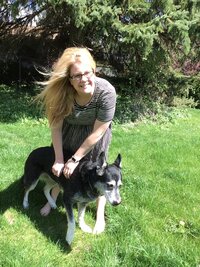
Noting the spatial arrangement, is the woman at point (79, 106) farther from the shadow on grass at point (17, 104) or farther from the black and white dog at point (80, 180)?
the shadow on grass at point (17, 104)

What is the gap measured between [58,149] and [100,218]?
0.94 metres

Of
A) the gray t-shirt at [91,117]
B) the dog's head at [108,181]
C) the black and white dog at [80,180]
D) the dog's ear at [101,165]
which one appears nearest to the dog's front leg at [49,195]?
the black and white dog at [80,180]

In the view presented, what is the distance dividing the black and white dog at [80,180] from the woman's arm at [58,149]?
0.12 metres

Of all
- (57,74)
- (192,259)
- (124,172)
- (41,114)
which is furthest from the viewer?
(41,114)

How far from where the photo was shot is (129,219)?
453 centimetres

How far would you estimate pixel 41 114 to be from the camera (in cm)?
1055

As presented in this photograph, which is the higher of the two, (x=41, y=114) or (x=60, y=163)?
(x=60, y=163)

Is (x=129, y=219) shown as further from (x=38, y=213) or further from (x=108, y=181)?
(x=38, y=213)

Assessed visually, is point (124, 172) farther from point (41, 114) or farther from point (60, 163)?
point (41, 114)

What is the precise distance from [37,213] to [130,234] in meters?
1.23

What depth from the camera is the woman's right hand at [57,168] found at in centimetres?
426

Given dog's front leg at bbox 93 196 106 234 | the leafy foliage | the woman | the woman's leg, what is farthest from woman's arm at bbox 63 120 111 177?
the leafy foliage

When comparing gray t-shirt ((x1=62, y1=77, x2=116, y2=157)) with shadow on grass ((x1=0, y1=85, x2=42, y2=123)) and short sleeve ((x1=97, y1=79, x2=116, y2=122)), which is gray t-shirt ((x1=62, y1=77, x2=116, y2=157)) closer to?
short sleeve ((x1=97, y1=79, x2=116, y2=122))

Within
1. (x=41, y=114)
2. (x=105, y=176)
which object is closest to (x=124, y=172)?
(x=105, y=176)
